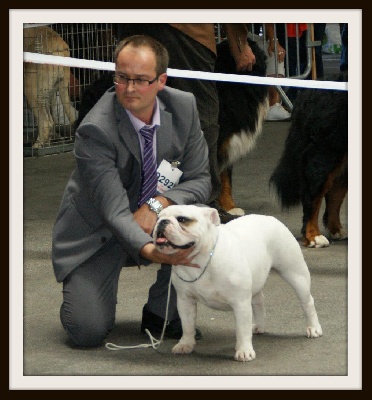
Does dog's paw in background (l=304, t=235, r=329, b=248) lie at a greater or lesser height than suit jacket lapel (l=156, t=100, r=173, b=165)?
lesser

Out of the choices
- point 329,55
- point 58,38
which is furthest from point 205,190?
point 329,55

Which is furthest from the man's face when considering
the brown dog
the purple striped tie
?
the brown dog

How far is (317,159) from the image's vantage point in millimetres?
5738

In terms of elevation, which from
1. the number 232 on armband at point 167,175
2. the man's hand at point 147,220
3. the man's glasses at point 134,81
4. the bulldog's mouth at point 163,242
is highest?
the man's glasses at point 134,81

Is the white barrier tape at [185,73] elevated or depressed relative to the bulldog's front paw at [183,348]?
elevated

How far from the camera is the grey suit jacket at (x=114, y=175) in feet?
13.1

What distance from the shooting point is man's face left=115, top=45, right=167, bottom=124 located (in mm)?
3893

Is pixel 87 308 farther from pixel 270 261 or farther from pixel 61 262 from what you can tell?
pixel 270 261

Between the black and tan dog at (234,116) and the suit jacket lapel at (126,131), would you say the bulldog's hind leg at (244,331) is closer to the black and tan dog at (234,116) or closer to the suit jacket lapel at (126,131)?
the suit jacket lapel at (126,131)

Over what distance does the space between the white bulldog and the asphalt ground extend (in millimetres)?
141

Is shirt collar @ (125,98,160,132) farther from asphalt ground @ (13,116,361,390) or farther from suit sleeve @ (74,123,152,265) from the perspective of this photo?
asphalt ground @ (13,116,361,390)

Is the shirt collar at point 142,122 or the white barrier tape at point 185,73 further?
the white barrier tape at point 185,73

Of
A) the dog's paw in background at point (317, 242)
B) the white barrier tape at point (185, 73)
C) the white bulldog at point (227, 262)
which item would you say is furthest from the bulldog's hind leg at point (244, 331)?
the dog's paw in background at point (317, 242)

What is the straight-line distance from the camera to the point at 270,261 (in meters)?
4.07
